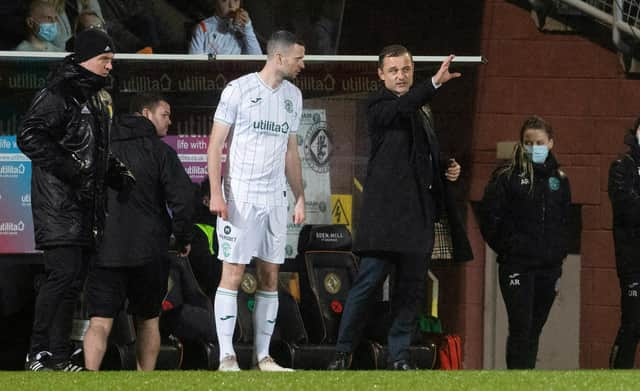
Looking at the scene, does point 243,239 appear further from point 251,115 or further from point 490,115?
point 490,115

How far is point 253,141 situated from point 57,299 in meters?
1.30

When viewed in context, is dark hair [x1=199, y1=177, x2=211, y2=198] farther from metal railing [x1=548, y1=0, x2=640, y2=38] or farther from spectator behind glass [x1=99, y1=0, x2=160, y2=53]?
metal railing [x1=548, y1=0, x2=640, y2=38]

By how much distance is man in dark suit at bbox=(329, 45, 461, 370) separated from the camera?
8445mm

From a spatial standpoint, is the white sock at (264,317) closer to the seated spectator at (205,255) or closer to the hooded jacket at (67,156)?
the hooded jacket at (67,156)

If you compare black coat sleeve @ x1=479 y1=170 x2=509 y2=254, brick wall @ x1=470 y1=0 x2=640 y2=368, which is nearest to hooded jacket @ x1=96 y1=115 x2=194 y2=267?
black coat sleeve @ x1=479 y1=170 x2=509 y2=254

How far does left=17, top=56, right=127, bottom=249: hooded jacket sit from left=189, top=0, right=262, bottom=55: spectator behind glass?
270 centimetres

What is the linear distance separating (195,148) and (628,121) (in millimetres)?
3028

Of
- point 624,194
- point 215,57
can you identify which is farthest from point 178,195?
point 624,194

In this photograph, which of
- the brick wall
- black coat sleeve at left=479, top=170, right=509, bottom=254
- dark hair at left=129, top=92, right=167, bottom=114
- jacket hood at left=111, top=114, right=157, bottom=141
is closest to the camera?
jacket hood at left=111, top=114, right=157, bottom=141

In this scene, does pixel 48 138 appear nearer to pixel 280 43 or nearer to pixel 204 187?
pixel 280 43

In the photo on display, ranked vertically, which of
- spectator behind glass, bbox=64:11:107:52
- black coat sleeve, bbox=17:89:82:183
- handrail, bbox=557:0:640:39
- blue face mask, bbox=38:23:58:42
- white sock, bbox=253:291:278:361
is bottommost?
white sock, bbox=253:291:278:361

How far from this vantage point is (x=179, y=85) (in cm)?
1043

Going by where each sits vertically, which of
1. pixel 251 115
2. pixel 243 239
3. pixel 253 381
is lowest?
pixel 253 381

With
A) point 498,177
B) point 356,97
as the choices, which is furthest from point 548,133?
point 356,97
